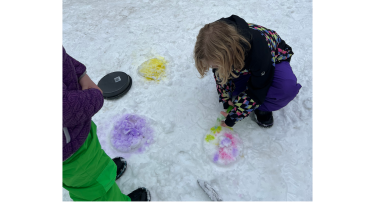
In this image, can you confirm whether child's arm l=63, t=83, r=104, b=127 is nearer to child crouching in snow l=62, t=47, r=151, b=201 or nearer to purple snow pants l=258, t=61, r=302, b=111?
child crouching in snow l=62, t=47, r=151, b=201

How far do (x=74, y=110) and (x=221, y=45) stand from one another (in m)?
0.74

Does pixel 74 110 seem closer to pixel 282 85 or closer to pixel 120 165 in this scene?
pixel 120 165

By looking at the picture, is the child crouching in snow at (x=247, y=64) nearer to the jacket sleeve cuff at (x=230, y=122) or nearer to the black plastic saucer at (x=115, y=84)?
the jacket sleeve cuff at (x=230, y=122)

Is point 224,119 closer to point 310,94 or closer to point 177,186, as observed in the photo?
point 177,186

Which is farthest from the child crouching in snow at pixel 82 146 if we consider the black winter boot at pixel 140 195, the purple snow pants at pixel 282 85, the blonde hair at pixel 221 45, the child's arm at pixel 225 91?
the purple snow pants at pixel 282 85

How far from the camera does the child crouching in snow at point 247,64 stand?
1084 millimetres

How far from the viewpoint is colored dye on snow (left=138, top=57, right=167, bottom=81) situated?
2.10 m

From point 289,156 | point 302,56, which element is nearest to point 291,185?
point 289,156

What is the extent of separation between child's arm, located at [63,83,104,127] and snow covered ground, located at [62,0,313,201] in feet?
2.88

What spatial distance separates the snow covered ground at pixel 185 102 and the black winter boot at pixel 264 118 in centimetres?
6

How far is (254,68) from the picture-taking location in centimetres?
Answer: 120

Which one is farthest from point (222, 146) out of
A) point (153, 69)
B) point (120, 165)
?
point (153, 69)

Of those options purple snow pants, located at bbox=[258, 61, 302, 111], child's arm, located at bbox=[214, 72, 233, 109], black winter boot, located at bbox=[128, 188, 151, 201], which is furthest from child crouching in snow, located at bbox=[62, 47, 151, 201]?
purple snow pants, located at bbox=[258, 61, 302, 111]

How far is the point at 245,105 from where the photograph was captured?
1424mm
